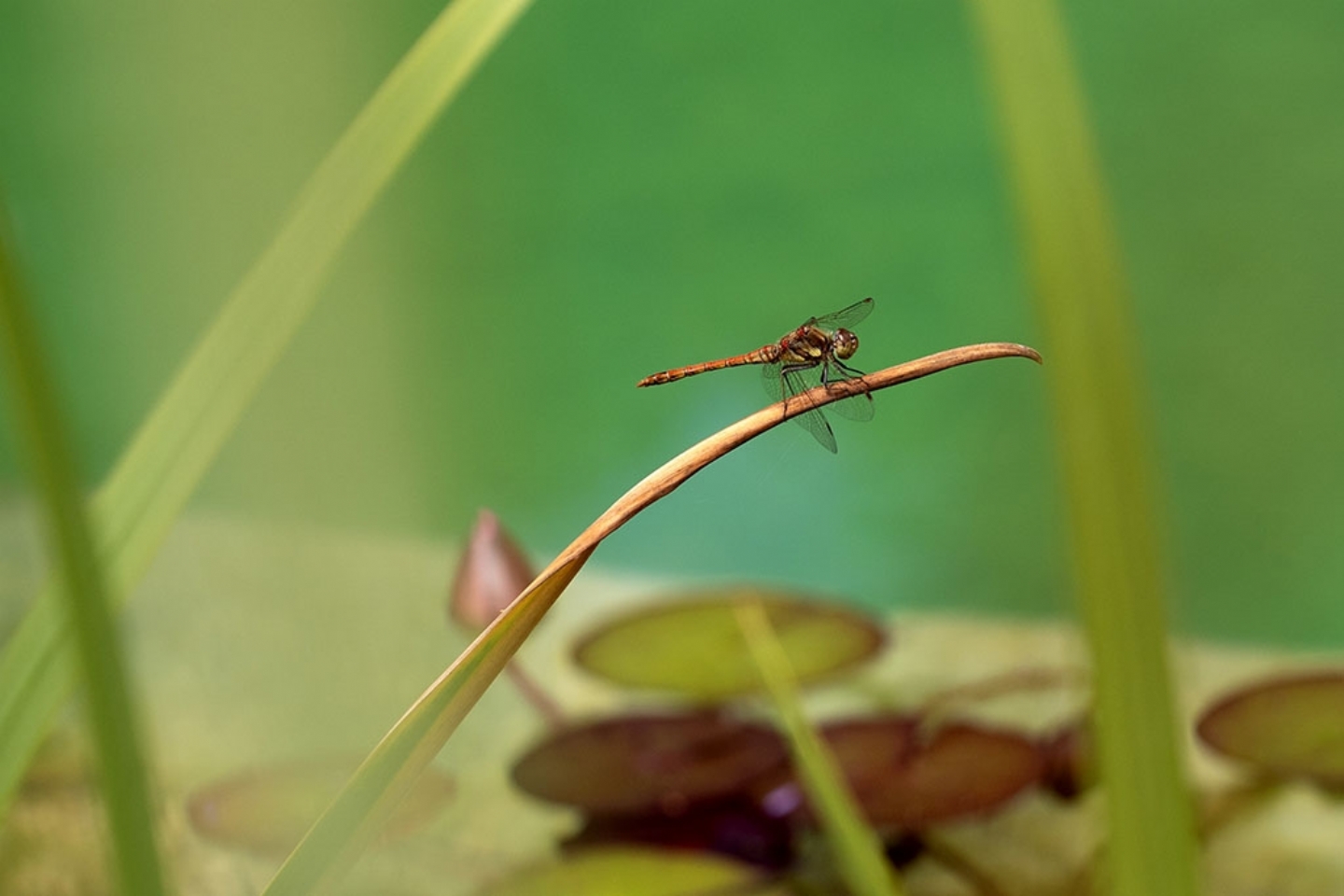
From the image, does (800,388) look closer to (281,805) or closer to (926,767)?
(926,767)

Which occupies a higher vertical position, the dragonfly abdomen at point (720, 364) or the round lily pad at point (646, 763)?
the dragonfly abdomen at point (720, 364)

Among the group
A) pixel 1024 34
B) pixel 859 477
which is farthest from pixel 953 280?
pixel 1024 34

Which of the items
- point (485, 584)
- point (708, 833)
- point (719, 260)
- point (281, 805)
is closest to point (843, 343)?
point (485, 584)

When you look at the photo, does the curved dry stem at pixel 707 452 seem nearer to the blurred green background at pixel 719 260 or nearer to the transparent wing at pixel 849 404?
the transparent wing at pixel 849 404

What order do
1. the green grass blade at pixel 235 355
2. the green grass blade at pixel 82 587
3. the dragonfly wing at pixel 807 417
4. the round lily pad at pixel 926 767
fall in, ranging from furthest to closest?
the round lily pad at pixel 926 767 → the dragonfly wing at pixel 807 417 → the green grass blade at pixel 235 355 → the green grass blade at pixel 82 587

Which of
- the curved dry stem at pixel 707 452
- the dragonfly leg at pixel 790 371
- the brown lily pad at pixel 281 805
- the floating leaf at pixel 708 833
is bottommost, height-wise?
the floating leaf at pixel 708 833

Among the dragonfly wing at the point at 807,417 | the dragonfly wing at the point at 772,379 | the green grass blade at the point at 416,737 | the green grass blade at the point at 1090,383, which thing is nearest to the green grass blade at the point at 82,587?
the green grass blade at the point at 416,737
